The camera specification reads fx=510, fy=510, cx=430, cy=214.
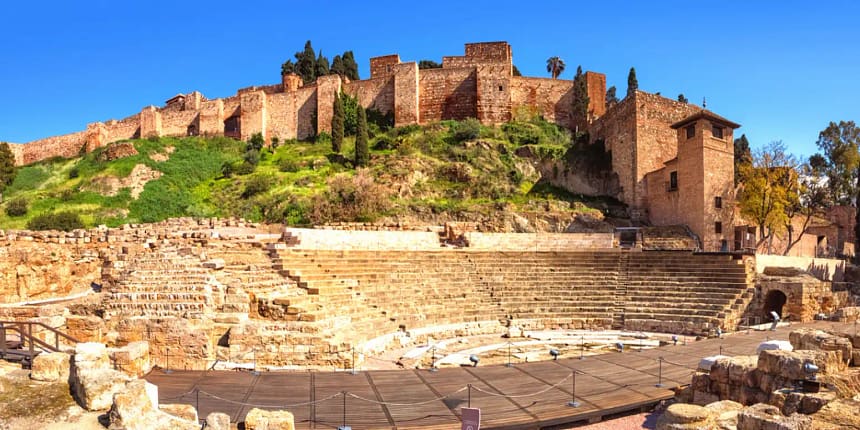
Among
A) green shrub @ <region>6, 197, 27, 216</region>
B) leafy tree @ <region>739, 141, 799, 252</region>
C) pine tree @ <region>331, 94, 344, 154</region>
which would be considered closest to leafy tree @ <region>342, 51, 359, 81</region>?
pine tree @ <region>331, 94, 344, 154</region>

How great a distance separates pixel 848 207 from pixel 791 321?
21.9 meters

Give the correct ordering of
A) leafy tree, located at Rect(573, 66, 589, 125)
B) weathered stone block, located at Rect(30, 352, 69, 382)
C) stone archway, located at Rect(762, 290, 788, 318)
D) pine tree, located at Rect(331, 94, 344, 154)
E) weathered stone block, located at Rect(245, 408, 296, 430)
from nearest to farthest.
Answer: weathered stone block, located at Rect(245, 408, 296, 430), weathered stone block, located at Rect(30, 352, 69, 382), stone archway, located at Rect(762, 290, 788, 318), pine tree, located at Rect(331, 94, 344, 154), leafy tree, located at Rect(573, 66, 589, 125)

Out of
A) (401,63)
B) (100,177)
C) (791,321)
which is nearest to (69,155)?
(100,177)

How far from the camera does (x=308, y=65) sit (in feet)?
154

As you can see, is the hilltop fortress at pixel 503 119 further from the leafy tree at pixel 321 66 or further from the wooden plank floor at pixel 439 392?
the wooden plank floor at pixel 439 392

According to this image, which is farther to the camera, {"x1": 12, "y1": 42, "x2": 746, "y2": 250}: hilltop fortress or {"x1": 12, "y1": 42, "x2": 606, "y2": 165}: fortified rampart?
{"x1": 12, "y1": 42, "x2": 606, "y2": 165}: fortified rampart

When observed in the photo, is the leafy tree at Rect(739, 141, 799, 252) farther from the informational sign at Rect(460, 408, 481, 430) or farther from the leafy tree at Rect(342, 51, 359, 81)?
the leafy tree at Rect(342, 51, 359, 81)

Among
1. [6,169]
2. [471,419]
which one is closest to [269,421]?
[471,419]

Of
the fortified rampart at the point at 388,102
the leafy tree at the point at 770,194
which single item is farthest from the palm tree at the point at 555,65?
the leafy tree at the point at 770,194

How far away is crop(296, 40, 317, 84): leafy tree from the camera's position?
46.7 meters

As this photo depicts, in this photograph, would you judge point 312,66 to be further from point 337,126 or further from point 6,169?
point 6,169

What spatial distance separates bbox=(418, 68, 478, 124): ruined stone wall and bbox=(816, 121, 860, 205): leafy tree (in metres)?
22.8

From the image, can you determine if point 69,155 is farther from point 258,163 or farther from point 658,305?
point 658,305

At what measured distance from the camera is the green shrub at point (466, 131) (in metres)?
34.2
